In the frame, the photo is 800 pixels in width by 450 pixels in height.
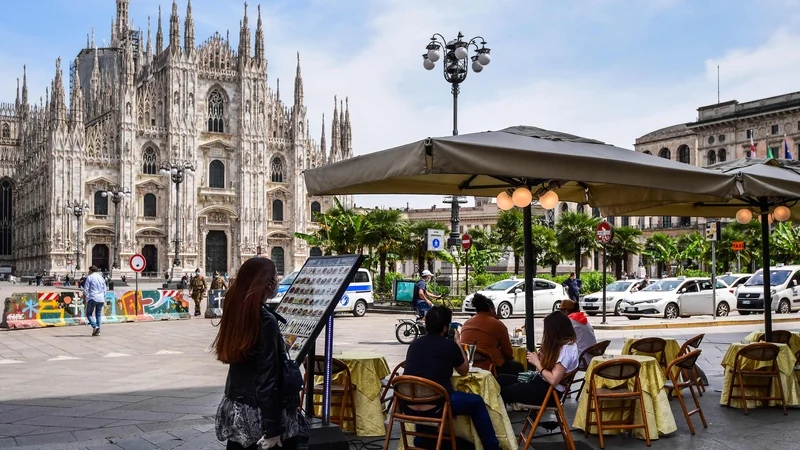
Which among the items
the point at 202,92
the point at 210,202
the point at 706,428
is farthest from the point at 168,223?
the point at 706,428

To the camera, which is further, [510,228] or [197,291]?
[510,228]

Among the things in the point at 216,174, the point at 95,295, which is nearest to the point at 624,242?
the point at 95,295

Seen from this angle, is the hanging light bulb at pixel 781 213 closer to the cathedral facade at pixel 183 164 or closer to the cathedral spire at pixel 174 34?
the cathedral facade at pixel 183 164

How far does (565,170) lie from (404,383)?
205cm

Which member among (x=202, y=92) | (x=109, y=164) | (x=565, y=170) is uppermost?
(x=202, y=92)

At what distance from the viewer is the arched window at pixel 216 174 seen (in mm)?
60969

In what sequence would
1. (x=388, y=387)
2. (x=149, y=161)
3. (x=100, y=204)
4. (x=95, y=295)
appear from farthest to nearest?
(x=149, y=161) < (x=100, y=204) < (x=95, y=295) < (x=388, y=387)

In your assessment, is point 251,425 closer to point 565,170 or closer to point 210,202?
point 565,170

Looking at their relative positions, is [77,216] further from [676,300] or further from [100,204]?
[676,300]

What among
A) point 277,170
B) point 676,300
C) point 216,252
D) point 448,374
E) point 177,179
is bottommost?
point 676,300

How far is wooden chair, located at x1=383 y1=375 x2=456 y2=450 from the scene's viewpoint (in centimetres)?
544

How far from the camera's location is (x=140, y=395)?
9.77 metres

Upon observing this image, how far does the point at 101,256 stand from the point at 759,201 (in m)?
55.6

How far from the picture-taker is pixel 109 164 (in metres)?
57.5
